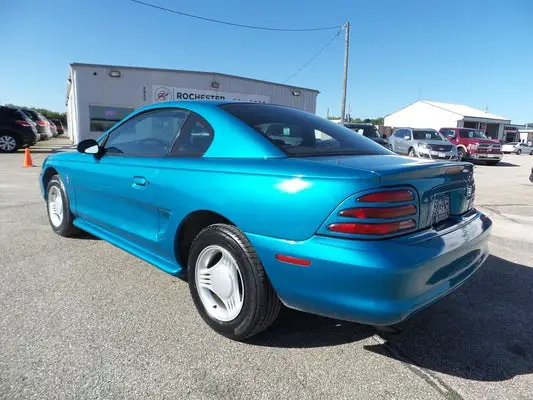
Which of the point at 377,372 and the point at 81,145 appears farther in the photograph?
the point at 81,145

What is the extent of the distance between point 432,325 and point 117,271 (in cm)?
251

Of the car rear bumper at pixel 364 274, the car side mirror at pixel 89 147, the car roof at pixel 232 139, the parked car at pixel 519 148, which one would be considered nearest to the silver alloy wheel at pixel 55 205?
the car side mirror at pixel 89 147

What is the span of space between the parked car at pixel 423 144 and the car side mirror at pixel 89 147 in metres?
14.3

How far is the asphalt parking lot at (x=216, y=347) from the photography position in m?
1.92

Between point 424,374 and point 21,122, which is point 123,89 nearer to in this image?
point 21,122

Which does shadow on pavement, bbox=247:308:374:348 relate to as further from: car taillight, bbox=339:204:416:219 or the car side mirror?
the car side mirror

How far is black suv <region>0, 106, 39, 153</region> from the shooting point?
14.4m

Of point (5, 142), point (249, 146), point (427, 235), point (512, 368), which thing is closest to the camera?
point (427, 235)

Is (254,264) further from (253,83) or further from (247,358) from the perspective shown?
(253,83)

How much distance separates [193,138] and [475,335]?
225 centimetres

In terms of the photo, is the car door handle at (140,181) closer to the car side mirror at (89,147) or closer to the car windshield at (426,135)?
the car side mirror at (89,147)

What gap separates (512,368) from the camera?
7.07 feet

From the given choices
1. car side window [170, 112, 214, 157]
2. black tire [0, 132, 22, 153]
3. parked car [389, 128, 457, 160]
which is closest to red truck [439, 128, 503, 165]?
parked car [389, 128, 457, 160]

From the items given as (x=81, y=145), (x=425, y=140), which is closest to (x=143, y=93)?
(x=425, y=140)
